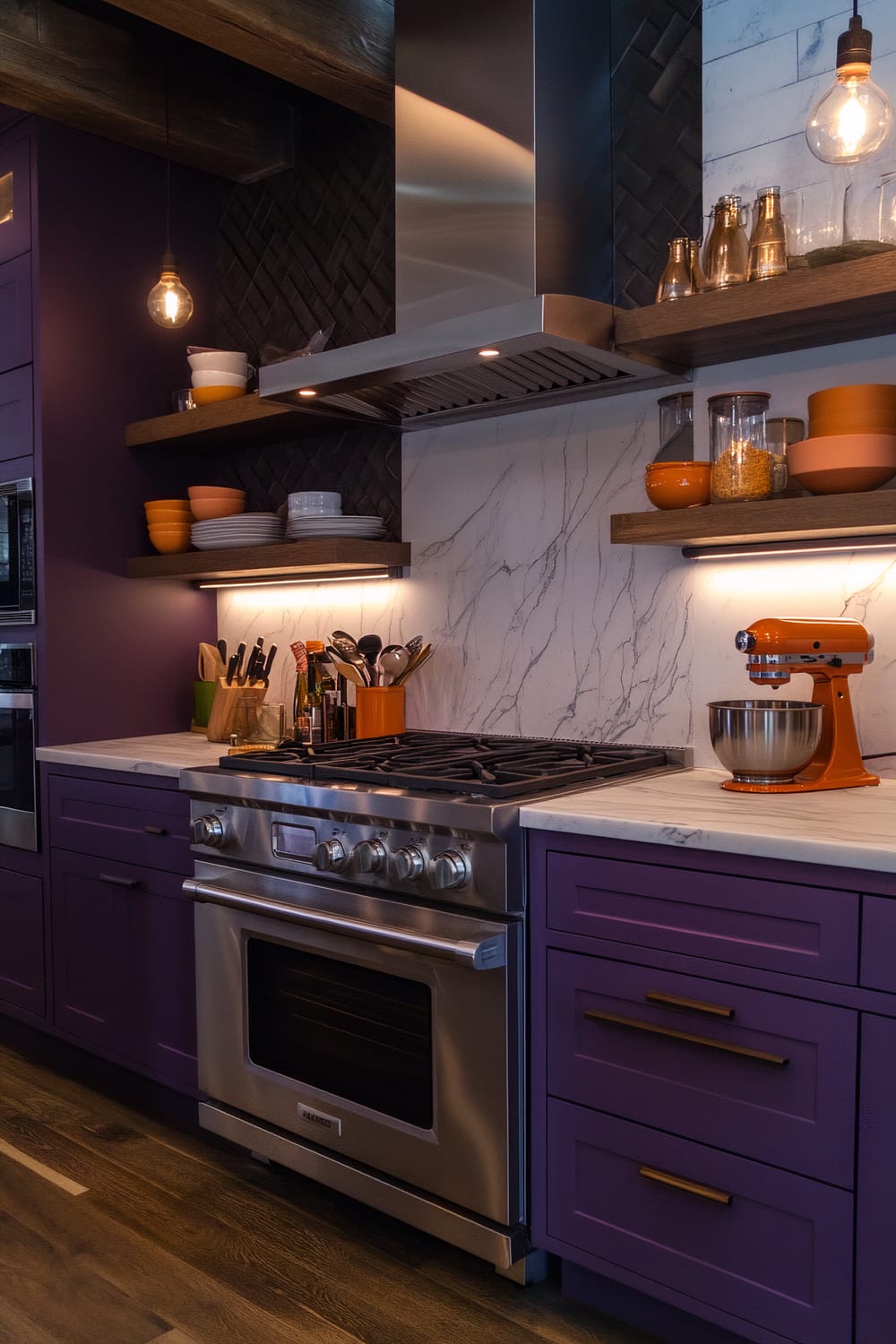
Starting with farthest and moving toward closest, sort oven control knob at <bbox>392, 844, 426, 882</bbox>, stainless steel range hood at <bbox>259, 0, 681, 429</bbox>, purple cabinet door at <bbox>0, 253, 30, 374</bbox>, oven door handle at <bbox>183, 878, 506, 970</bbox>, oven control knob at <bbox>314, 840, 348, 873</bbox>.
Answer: purple cabinet door at <bbox>0, 253, 30, 374</bbox> < stainless steel range hood at <bbox>259, 0, 681, 429</bbox> < oven control knob at <bbox>314, 840, 348, 873</bbox> < oven control knob at <bbox>392, 844, 426, 882</bbox> < oven door handle at <bbox>183, 878, 506, 970</bbox>

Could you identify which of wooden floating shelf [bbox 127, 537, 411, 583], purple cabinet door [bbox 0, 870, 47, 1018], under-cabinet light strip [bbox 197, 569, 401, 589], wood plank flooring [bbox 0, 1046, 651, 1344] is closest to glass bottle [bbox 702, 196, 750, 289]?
wooden floating shelf [bbox 127, 537, 411, 583]

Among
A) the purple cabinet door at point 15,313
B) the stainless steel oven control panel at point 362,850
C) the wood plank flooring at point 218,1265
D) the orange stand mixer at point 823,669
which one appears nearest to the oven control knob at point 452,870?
the stainless steel oven control panel at point 362,850

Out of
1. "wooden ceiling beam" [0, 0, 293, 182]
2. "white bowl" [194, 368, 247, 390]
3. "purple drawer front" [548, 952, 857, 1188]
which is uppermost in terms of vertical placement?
"wooden ceiling beam" [0, 0, 293, 182]

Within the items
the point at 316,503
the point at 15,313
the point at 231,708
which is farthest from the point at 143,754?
the point at 15,313

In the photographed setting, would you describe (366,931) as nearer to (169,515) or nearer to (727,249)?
(727,249)

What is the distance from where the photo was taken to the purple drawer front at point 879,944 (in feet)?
4.83

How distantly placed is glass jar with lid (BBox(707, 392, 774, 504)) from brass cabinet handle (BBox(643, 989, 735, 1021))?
0.97 meters

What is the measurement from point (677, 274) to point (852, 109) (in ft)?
2.04

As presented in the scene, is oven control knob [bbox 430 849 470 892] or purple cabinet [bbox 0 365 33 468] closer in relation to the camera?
oven control knob [bbox 430 849 470 892]

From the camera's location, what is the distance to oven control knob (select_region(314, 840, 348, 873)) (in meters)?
2.08

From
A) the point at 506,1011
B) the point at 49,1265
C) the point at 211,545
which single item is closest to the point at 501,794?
the point at 506,1011

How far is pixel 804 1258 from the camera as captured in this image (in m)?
1.57

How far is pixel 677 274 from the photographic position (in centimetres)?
217

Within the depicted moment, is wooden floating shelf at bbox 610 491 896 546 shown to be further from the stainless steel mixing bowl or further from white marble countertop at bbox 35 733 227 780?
white marble countertop at bbox 35 733 227 780
